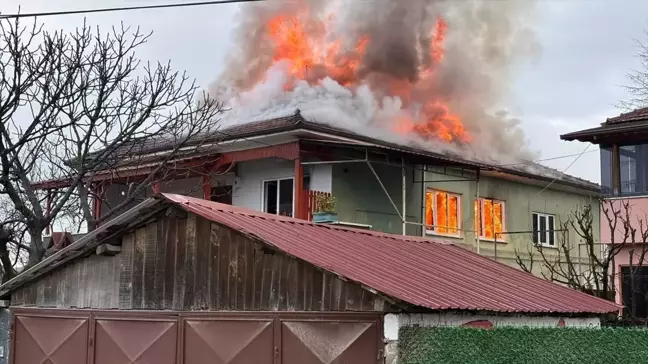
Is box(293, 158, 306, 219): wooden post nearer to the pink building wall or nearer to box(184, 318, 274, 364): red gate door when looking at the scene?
the pink building wall

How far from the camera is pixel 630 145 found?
2105cm

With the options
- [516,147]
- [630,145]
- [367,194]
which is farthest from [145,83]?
[516,147]

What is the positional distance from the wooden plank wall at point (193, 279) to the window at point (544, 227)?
20911 millimetres

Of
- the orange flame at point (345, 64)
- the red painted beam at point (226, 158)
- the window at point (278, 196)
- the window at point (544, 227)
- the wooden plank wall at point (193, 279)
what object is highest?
the orange flame at point (345, 64)

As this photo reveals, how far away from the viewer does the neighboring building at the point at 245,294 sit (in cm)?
956

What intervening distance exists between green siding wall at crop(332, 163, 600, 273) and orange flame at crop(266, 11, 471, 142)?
2.08 m

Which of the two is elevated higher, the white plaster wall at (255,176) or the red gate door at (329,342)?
the white plaster wall at (255,176)

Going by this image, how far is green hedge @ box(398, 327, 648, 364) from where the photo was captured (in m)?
8.70

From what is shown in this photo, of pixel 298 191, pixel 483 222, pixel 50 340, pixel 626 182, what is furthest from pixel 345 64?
pixel 50 340

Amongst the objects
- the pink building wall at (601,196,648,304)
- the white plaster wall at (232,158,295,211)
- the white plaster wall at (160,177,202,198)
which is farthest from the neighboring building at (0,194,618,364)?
the white plaster wall at (160,177,202,198)

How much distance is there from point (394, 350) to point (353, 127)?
636 inches

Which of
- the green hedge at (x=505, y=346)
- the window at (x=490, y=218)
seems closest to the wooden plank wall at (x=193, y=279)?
the green hedge at (x=505, y=346)

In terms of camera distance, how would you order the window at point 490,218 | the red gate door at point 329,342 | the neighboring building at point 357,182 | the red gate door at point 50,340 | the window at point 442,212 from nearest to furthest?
the red gate door at point 329,342, the red gate door at point 50,340, the neighboring building at point 357,182, the window at point 442,212, the window at point 490,218

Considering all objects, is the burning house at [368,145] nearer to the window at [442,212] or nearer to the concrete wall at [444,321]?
the window at [442,212]
